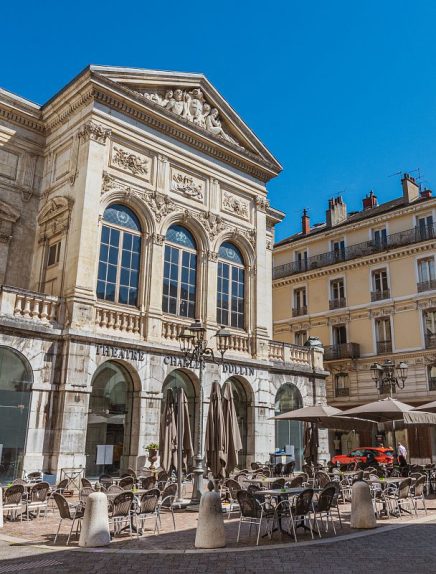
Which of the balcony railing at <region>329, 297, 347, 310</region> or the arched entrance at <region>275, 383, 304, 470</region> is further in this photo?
the balcony railing at <region>329, 297, 347, 310</region>

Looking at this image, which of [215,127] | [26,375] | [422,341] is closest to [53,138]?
[215,127]

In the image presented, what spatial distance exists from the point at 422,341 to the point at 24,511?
22618 mm

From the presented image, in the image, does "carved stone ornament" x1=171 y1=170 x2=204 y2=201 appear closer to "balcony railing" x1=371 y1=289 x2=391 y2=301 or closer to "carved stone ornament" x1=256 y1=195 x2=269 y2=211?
"carved stone ornament" x1=256 y1=195 x2=269 y2=211

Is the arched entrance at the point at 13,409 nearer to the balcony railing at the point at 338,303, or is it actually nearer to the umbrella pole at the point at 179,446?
the umbrella pole at the point at 179,446

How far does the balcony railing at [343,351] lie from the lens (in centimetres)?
3048

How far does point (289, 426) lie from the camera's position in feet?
69.1

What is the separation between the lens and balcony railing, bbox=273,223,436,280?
2979cm

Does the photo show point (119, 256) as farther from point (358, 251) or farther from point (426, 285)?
point (358, 251)

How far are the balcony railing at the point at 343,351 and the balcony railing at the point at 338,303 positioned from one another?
241 centimetres

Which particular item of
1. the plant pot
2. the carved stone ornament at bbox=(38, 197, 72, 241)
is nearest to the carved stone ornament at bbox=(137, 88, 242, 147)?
the carved stone ornament at bbox=(38, 197, 72, 241)

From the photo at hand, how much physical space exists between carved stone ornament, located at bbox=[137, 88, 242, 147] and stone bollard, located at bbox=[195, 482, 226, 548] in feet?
47.1

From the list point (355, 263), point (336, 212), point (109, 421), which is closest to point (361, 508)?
point (109, 421)

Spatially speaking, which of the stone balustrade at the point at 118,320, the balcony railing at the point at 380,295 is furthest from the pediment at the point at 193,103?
the balcony railing at the point at 380,295

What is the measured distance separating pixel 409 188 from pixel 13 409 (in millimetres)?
26407
